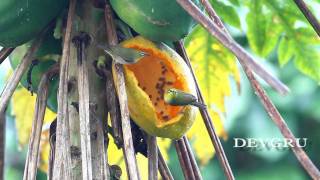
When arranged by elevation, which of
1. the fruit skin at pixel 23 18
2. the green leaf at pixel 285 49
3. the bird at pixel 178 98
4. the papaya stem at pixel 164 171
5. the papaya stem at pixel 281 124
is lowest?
the papaya stem at pixel 281 124

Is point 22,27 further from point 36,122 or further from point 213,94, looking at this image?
point 213,94

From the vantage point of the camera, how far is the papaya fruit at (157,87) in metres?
0.99

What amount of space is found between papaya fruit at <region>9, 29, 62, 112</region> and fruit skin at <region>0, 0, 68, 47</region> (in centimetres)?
5

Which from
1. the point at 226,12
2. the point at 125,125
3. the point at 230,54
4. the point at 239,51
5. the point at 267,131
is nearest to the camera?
the point at 239,51

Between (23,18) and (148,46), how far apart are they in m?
0.19

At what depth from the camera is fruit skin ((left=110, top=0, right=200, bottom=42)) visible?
0.99 m

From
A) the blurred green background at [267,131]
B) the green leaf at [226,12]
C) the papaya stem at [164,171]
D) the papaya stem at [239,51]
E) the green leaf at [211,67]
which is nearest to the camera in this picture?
the papaya stem at [239,51]

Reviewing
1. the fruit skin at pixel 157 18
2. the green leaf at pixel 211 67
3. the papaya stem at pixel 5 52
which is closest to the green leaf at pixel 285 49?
the green leaf at pixel 211 67

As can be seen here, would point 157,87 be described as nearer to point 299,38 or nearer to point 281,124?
point 281,124

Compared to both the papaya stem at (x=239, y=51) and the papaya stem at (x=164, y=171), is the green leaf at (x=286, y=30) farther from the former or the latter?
the papaya stem at (x=239, y=51)

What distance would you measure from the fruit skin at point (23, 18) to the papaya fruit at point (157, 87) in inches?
5.1

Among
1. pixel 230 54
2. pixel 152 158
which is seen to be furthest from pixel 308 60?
pixel 152 158

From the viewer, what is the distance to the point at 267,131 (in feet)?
19.9

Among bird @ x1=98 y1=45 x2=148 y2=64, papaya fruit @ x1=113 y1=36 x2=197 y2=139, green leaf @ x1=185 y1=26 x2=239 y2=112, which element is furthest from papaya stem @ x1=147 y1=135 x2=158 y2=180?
green leaf @ x1=185 y1=26 x2=239 y2=112
